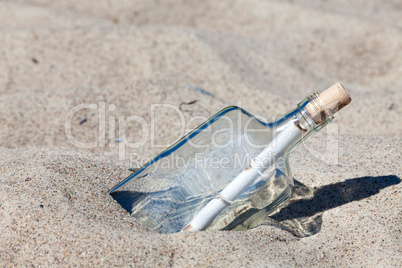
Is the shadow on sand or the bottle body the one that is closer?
the bottle body

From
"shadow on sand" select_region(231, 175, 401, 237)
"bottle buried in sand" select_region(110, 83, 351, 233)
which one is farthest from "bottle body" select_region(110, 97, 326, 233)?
"shadow on sand" select_region(231, 175, 401, 237)

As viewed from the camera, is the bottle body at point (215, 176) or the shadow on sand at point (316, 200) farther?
the shadow on sand at point (316, 200)

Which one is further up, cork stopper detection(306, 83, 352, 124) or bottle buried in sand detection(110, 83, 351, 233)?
cork stopper detection(306, 83, 352, 124)

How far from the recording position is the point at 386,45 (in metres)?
3.51

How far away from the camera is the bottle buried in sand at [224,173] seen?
4.59ft

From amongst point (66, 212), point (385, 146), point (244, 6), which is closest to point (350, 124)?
point (385, 146)

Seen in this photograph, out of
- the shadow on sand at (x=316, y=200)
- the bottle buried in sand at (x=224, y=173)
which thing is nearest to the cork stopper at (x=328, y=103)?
the bottle buried in sand at (x=224, y=173)

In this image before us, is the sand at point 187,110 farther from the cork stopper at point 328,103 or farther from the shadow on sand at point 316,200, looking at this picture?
the cork stopper at point 328,103

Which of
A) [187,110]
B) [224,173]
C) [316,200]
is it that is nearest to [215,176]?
[224,173]

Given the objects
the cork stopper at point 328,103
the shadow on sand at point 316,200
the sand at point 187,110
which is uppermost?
the cork stopper at point 328,103

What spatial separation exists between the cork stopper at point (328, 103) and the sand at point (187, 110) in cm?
46

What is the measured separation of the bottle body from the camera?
1.44 meters

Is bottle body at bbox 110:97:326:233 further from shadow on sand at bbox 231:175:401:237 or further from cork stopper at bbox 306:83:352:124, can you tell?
shadow on sand at bbox 231:175:401:237

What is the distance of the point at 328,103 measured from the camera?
137 cm
